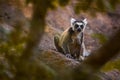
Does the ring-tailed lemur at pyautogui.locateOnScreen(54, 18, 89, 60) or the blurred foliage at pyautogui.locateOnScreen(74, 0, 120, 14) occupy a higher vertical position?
the ring-tailed lemur at pyautogui.locateOnScreen(54, 18, 89, 60)

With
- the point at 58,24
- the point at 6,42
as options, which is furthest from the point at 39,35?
the point at 58,24

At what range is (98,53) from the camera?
218cm

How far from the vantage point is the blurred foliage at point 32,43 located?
2.21 metres

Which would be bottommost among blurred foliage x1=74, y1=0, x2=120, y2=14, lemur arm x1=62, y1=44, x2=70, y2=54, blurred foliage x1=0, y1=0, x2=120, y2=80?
blurred foliage x1=0, y1=0, x2=120, y2=80

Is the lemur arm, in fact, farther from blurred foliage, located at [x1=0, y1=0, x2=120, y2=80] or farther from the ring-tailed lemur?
blurred foliage, located at [x1=0, y1=0, x2=120, y2=80]

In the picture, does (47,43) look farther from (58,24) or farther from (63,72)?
(63,72)

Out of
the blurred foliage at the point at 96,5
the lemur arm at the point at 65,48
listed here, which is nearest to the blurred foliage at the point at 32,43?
the blurred foliage at the point at 96,5

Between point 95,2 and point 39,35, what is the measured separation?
1.56 feet

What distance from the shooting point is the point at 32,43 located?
7.26ft

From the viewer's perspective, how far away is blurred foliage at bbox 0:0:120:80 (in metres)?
2.21

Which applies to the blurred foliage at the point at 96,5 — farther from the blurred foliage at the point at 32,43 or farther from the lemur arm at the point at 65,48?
the lemur arm at the point at 65,48

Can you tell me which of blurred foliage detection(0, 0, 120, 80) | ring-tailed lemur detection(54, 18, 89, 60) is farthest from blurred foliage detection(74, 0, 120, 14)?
ring-tailed lemur detection(54, 18, 89, 60)

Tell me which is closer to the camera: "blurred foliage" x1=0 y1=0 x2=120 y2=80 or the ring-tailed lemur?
"blurred foliage" x1=0 y1=0 x2=120 y2=80

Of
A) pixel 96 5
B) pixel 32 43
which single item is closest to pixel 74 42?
pixel 96 5
